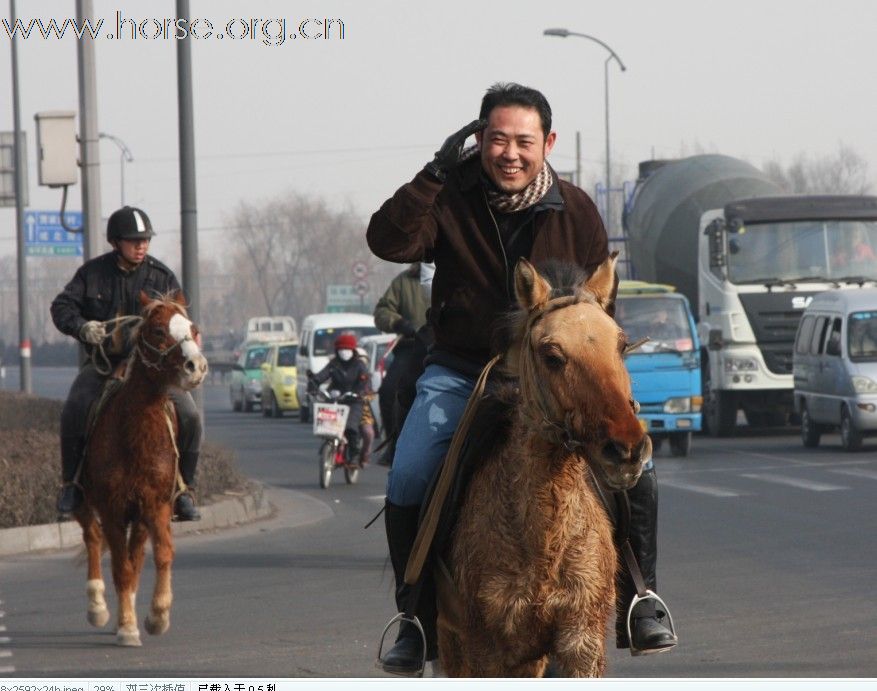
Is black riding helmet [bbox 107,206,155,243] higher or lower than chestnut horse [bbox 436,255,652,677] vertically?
higher

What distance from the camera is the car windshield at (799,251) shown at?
28.2 m

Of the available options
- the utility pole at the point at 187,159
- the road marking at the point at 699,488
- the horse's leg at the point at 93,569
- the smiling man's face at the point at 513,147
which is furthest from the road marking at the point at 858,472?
the smiling man's face at the point at 513,147

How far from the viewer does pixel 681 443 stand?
79.9 ft

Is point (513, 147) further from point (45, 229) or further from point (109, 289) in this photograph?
point (45, 229)

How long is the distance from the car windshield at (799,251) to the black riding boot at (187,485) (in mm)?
19510

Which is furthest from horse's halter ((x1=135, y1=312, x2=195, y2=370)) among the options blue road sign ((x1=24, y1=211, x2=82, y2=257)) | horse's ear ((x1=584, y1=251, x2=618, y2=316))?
blue road sign ((x1=24, y1=211, x2=82, y2=257))

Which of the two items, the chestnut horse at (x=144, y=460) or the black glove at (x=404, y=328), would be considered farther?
the black glove at (x=404, y=328)

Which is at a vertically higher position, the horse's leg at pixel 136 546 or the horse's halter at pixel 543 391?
the horse's halter at pixel 543 391

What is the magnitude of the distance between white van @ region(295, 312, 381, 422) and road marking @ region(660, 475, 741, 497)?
56.9 feet

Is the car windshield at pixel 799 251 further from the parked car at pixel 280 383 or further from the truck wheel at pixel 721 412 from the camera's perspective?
the parked car at pixel 280 383

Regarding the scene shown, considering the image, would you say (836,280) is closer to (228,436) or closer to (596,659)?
(228,436)

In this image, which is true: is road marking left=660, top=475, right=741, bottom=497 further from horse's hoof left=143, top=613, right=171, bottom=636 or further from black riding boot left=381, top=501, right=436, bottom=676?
black riding boot left=381, top=501, right=436, bottom=676

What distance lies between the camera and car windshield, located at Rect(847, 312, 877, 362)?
79.3 ft

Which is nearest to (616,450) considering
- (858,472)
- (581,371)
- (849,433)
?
(581,371)
